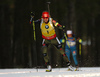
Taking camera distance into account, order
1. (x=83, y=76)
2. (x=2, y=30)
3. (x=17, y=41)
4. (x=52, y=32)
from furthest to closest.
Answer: (x=17, y=41) < (x=2, y=30) < (x=52, y=32) < (x=83, y=76)

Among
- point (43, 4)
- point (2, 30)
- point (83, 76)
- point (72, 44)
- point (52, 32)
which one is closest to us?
point (83, 76)

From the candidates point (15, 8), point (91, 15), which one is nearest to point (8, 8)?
point (15, 8)

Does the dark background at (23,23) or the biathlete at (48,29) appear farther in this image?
the dark background at (23,23)

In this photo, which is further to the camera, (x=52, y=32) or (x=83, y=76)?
(x=52, y=32)

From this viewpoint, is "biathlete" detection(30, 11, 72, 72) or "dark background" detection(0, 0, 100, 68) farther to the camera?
"dark background" detection(0, 0, 100, 68)

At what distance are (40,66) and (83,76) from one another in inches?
207

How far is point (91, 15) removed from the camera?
22500mm

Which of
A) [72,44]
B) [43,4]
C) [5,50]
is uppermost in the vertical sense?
[43,4]

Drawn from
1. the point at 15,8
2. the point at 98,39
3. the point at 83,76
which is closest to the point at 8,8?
the point at 15,8

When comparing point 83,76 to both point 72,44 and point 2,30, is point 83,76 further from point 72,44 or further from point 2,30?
point 2,30

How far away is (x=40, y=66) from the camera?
1281 centimetres

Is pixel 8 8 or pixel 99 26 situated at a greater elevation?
pixel 8 8

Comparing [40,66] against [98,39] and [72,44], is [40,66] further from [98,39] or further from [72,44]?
[98,39]

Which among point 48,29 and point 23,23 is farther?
point 23,23
